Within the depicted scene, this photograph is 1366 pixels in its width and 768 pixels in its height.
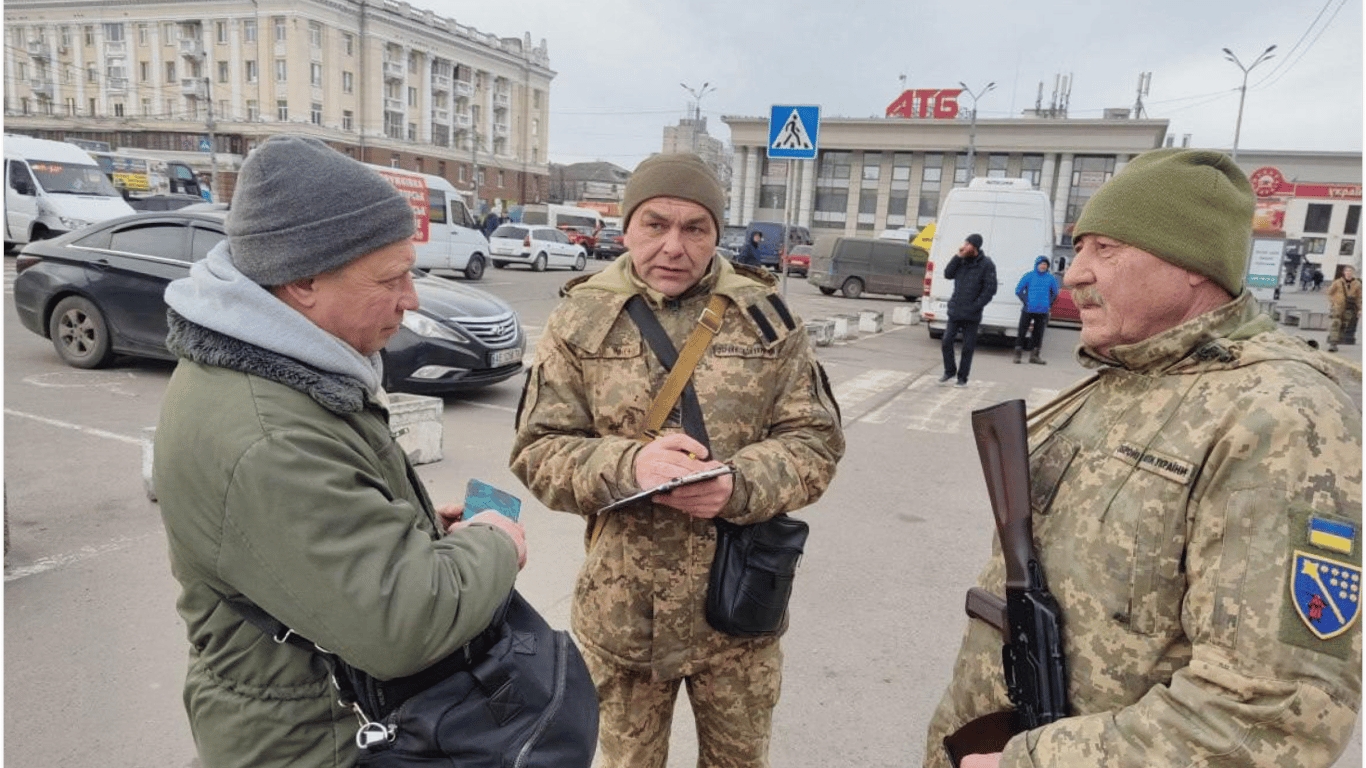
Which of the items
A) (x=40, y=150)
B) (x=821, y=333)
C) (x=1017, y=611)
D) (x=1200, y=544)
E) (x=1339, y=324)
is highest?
(x=40, y=150)

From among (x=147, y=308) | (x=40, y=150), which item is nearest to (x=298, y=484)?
(x=147, y=308)

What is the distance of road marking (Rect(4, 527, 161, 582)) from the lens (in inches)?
143

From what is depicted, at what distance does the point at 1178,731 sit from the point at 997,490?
0.47 metres

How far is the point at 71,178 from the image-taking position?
17922 millimetres

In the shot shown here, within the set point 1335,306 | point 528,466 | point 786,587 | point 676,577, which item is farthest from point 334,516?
point 1335,306

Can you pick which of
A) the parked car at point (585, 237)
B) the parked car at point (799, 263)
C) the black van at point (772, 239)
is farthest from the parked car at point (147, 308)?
the parked car at point (585, 237)

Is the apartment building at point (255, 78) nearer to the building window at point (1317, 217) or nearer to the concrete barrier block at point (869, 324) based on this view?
the concrete barrier block at point (869, 324)

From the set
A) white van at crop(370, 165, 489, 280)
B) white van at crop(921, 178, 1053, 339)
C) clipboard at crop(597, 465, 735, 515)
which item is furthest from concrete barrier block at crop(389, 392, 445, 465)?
white van at crop(370, 165, 489, 280)

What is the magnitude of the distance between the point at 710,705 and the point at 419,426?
3.84 m

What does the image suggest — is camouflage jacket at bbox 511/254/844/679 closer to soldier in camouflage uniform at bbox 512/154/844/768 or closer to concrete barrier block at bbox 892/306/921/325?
soldier in camouflage uniform at bbox 512/154/844/768

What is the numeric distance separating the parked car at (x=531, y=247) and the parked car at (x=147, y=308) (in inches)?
692

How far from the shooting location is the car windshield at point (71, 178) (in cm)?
1747

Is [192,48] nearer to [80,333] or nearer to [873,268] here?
[873,268]

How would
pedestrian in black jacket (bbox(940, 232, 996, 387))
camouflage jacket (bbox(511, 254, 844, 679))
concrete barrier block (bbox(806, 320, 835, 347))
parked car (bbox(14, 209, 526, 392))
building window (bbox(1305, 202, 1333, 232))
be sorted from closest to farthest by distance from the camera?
camouflage jacket (bbox(511, 254, 844, 679))
parked car (bbox(14, 209, 526, 392))
pedestrian in black jacket (bbox(940, 232, 996, 387))
concrete barrier block (bbox(806, 320, 835, 347))
building window (bbox(1305, 202, 1333, 232))
